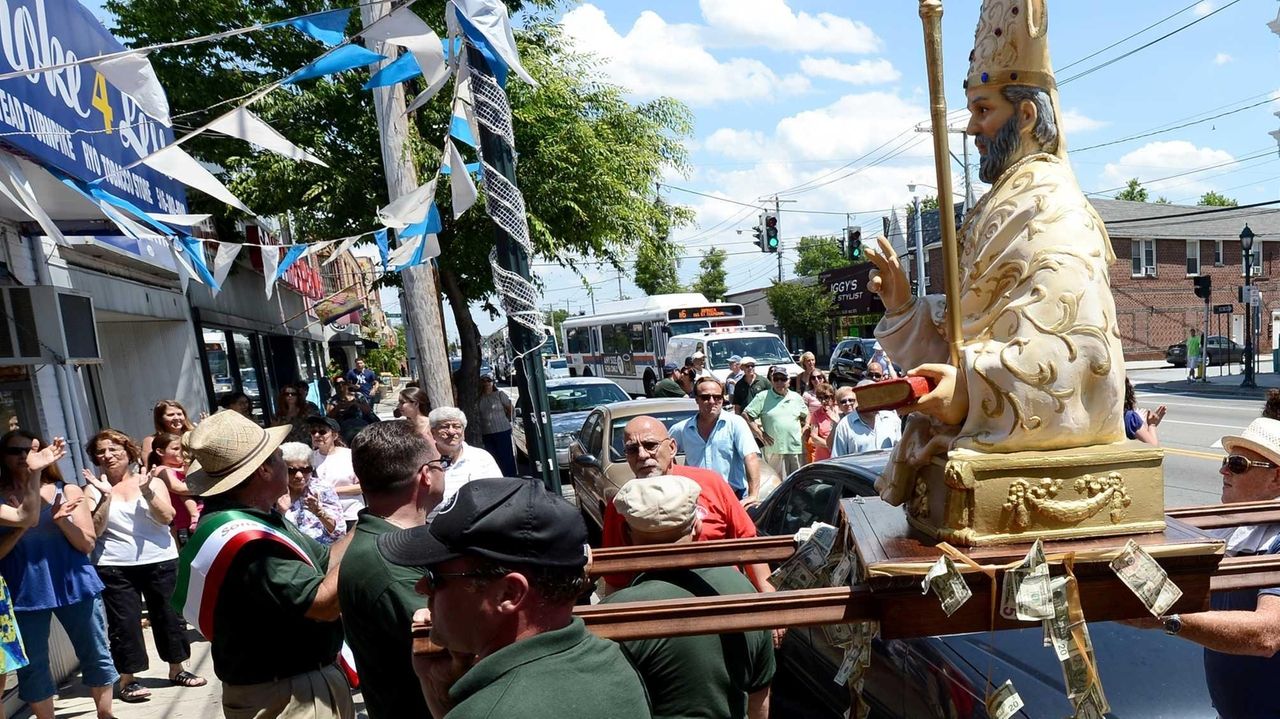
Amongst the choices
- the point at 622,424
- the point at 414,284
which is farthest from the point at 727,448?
the point at 414,284

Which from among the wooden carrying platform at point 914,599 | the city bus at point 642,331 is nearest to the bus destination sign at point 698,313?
the city bus at point 642,331

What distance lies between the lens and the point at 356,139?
434 inches

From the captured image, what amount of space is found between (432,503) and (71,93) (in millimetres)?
4653

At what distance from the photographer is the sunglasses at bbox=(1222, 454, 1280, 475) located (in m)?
2.66

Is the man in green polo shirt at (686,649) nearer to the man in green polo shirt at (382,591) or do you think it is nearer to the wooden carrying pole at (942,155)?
the man in green polo shirt at (382,591)

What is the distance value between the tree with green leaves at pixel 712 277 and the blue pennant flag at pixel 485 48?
55.9 m

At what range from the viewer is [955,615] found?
1733mm

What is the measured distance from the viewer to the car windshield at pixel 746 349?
18344 millimetres

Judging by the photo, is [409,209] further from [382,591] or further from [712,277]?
[712,277]

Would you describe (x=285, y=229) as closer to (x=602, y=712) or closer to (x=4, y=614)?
(x=4, y=614)

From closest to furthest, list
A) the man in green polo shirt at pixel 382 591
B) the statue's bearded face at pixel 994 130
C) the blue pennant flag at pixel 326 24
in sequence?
1. the statue's bearded face at pixel 994 130
2. the man in green polo shirt at pixel 382 591
3. the blue pennant flag at pixel 326 24

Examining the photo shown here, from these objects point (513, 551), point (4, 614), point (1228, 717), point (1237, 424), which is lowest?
point (1237, 424)

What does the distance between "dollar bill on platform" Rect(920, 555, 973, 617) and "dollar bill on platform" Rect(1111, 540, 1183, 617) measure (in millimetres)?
332

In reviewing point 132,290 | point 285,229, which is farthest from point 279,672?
point 285,229
